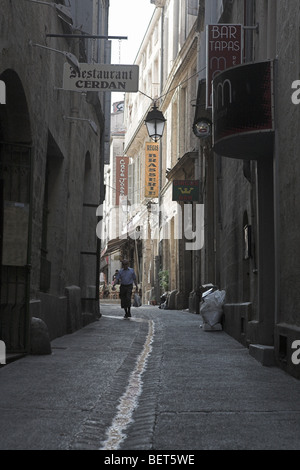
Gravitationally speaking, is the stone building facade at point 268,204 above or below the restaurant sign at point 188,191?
below

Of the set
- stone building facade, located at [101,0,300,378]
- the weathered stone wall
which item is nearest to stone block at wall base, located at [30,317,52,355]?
the weathered stone wall

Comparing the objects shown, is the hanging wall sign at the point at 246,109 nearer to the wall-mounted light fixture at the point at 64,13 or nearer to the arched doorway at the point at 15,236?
the arched doorway at the point at 15,236

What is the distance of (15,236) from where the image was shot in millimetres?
8664

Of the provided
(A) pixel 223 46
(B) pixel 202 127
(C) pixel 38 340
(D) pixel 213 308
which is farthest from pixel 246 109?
(B) pixel 202 127

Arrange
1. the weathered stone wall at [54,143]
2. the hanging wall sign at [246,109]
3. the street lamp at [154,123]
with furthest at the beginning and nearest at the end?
the street lamp at [154,123]
the weathered stone wall at [54,143]
the hanging wall sign at [246,109]

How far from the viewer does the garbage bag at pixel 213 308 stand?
545 inches

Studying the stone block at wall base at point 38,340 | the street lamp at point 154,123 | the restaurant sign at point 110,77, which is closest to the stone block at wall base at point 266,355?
the stone block at wall base at point 38,340

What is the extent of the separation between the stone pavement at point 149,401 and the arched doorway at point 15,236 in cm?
43

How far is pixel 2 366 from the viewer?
7.66m

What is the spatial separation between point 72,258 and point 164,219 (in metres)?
19.6

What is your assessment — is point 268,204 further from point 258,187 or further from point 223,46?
point 223,46

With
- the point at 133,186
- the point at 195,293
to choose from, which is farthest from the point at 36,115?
the point at 133,186

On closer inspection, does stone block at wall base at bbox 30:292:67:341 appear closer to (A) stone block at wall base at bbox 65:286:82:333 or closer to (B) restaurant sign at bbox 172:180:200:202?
(A) stone block at wall base at bbox 65:286:82:333

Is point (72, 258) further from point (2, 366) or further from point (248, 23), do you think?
point (2, 366)
